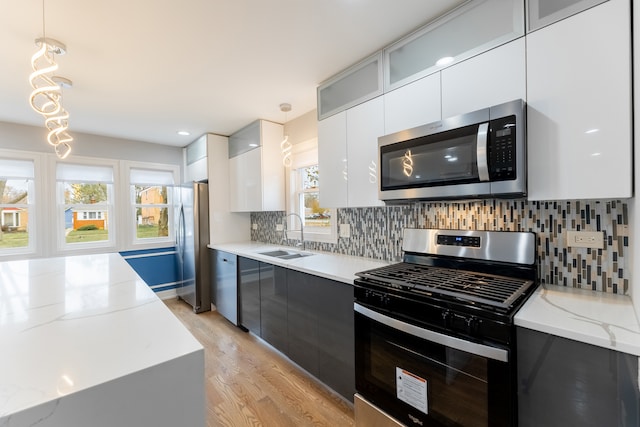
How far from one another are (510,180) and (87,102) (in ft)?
11.5

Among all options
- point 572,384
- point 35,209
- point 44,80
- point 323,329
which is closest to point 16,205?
point 35,209

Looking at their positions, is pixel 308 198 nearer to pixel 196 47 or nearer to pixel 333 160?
pixel 333 160

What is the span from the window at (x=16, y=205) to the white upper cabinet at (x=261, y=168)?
249 centimetres

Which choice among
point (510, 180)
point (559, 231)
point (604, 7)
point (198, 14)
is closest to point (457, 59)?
point (604, 7)

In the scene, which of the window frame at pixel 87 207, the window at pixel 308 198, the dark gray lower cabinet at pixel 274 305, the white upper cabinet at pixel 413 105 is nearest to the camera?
the white upper cabinet at pixel 413 105

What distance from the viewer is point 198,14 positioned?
158 centimetres

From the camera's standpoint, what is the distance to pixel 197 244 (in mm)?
3678

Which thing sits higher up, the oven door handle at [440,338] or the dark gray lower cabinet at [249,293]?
the oven door handle at [440,338]

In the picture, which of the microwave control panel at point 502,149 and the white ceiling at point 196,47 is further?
the white ceiling at point 196,47

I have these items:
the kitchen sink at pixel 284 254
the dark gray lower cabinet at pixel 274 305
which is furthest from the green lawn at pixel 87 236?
the dark gray lower cabinet at pixel 274 305

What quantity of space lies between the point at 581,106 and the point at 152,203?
→ 4.84m

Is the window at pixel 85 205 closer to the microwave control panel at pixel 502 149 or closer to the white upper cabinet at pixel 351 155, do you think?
the white upper cabinet at pixel 351 155

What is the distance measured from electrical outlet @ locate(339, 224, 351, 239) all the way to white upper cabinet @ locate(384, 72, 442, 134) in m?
1.00

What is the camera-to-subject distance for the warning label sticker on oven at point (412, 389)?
1339 millimetres
